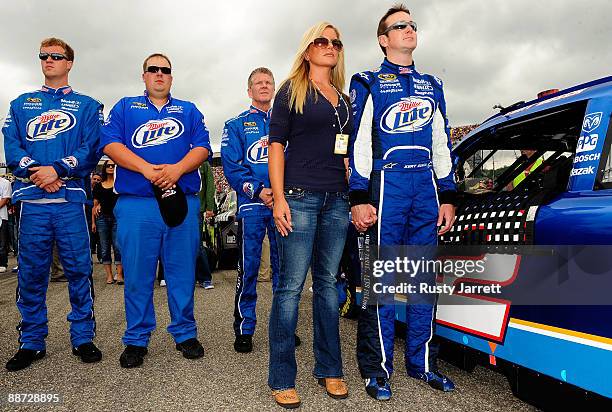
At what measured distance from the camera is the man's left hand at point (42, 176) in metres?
3.17

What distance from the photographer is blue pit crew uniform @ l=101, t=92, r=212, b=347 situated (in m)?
3.29

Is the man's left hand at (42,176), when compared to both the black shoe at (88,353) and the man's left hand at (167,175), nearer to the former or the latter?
the man's left hand at (167,175)

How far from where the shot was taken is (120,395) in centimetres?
263

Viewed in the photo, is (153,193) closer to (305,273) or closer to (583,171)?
(305,273)

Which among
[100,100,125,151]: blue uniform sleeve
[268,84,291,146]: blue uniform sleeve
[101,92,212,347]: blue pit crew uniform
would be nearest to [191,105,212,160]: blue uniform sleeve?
[101,92,212,347]: blue pit crew uniform

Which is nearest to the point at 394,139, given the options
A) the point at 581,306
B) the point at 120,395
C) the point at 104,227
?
the point at 581,306

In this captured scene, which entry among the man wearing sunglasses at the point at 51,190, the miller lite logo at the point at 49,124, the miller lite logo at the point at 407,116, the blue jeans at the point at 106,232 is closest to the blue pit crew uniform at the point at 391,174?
the miller lite logo at the point at 407,116

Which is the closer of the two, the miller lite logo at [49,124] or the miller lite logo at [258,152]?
the miller lite logo at [49,124]

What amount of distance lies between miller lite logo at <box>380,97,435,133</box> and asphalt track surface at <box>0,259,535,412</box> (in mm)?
1410

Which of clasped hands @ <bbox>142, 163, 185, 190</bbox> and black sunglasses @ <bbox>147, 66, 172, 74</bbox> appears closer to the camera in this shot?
clasped hands @ <bbox>142, 163, 185, 190</bbox>

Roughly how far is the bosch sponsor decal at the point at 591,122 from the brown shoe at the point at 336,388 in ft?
5.55

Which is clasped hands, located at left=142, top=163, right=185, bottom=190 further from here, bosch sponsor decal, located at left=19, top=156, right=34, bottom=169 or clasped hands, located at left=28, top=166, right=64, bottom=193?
bosch sponsor decal, located at left=19, top=156, right=34, bottom=169

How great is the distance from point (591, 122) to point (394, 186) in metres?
0.93

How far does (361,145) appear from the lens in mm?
2562
